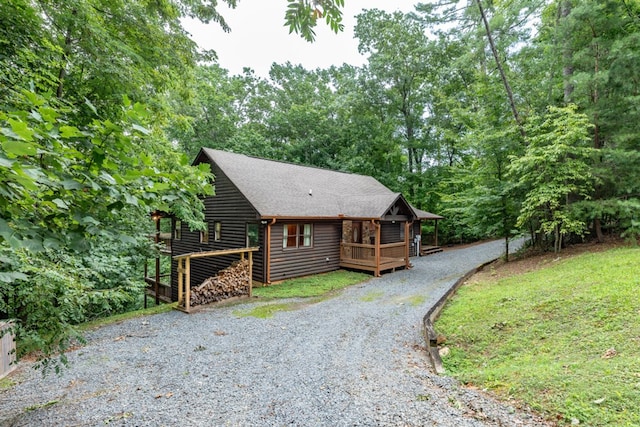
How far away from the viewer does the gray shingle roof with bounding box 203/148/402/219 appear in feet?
37.8

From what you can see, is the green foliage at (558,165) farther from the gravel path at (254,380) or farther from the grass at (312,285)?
the grass at (312,285)

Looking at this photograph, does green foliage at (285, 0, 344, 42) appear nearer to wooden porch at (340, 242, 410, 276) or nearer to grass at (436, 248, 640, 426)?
grass at (436, 248, 640, 426)

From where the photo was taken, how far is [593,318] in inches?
189

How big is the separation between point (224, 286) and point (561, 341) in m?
7.44

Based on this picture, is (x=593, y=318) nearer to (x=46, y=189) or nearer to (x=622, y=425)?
(x=622, y=425)

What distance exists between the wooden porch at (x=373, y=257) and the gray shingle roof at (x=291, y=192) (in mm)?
1470

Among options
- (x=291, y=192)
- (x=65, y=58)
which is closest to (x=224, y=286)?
(x=291, y=192)

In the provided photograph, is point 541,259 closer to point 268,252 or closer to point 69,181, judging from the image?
point 268,252

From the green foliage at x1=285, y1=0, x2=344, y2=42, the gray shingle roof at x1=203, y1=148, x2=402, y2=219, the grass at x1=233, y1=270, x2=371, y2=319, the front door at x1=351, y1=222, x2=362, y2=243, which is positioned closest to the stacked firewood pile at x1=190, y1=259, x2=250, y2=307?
the grass at x1=233, y1=270, x2=371, y2=319

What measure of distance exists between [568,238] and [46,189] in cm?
1407

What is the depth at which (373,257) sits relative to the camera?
499 inches

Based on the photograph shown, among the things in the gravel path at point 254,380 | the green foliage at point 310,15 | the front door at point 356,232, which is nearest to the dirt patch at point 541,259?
the gravel path at point 254,380

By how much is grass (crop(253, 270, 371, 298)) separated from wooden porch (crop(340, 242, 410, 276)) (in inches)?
16.6

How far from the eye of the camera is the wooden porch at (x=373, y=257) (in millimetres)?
12320
